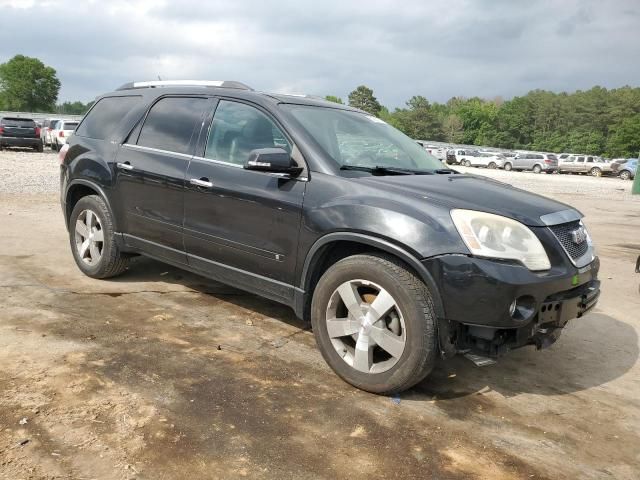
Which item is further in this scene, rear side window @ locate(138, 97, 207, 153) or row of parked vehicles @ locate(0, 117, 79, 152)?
row of parked vehicles @ locate(0, 117, 79, 152)

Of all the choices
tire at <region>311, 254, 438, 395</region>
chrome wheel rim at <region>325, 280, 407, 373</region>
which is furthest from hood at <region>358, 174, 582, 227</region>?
chrome wheel rim at <region>325, 280, 407, 373</region>

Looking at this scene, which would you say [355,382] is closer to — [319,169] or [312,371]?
[312,371]

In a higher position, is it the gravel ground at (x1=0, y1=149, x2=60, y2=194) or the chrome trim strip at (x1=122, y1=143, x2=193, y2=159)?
the chrome trim strip at (x1=122, y1=143, x2=193, y2=159)

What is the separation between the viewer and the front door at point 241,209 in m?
3.78

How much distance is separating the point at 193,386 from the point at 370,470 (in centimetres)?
124

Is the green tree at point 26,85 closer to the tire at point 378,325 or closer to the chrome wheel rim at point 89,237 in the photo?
the chrome wheel rim at point 89,237

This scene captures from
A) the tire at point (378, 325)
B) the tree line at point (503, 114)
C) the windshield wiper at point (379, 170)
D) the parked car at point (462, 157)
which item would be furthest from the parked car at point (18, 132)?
the tree line at point (503, 114)

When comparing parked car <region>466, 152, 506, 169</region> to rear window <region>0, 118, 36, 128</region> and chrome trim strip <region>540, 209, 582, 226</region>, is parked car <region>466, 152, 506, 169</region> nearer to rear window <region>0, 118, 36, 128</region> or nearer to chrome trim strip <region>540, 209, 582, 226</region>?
rear window <region>0, 118, 36, 128</region>

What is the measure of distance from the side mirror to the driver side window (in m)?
0.26

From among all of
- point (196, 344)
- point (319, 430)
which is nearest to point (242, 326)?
point (196, 344)

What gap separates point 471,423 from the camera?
318cm

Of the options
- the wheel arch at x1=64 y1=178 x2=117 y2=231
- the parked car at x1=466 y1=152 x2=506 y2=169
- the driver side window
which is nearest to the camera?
the driver side window

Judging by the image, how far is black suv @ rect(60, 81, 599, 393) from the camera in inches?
122

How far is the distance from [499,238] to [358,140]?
58.4 inches
